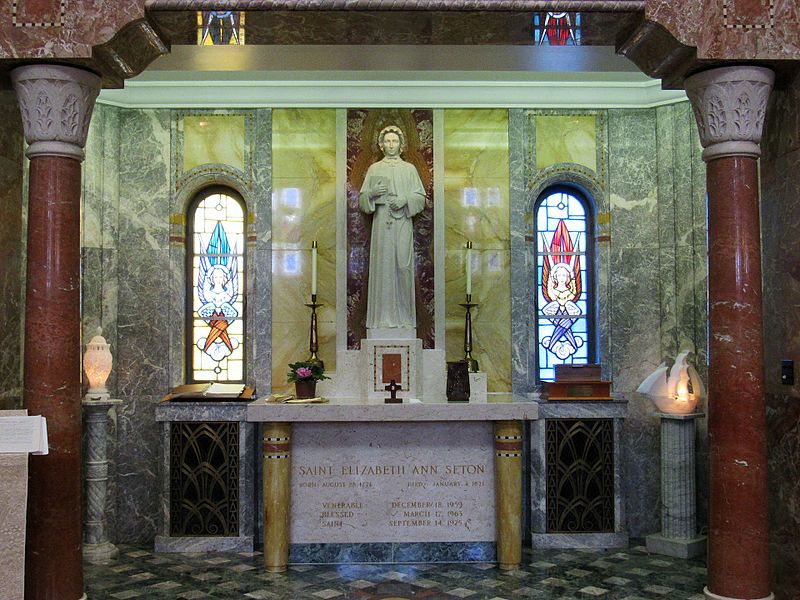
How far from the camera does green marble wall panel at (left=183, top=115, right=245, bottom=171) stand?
29.8 ft

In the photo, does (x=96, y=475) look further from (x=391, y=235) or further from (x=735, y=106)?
(x=735, y=106)

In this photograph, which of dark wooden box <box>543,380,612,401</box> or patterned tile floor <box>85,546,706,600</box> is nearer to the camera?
patterned tile floor <box>85,546,706,600</box>

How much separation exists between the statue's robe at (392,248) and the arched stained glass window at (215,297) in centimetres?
160

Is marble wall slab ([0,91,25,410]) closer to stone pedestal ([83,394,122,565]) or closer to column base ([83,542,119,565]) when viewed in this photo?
stone pedestal ([83,394,122,565])

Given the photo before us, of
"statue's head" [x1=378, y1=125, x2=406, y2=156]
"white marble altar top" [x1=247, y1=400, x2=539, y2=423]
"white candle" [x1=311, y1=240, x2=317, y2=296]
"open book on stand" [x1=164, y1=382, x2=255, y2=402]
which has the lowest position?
"white marble altar top" [x1=247, y1=400, x2=539, y2=423]

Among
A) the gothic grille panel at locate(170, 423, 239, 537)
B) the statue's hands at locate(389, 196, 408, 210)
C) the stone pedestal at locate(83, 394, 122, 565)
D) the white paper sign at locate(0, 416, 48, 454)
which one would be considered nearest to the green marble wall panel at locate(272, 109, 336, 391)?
the gothic grille panel at locate(170, 423, 239, 537)

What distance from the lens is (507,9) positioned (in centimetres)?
555

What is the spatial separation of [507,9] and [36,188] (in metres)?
3.36

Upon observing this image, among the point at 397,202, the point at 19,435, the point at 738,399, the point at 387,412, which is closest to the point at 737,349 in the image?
the point at 738,399

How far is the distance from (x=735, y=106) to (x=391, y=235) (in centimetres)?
361

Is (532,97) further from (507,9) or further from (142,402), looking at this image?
(142,402)

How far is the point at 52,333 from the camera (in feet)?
18.4

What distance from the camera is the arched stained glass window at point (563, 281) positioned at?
9.19 m

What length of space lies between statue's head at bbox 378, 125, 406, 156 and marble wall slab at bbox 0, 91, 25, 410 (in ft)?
11.5
